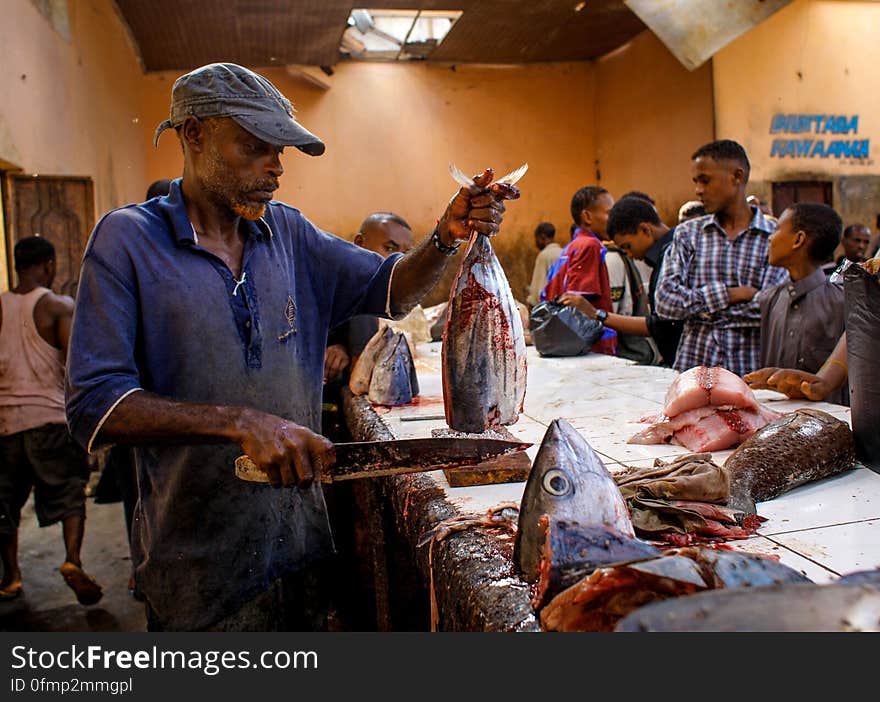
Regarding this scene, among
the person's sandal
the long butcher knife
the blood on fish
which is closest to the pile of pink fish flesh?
the blood on fish

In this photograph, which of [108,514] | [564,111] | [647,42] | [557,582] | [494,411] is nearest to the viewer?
[557,582]

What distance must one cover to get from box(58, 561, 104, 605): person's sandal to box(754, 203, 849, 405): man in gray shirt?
395 cm

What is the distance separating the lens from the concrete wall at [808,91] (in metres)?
9.15

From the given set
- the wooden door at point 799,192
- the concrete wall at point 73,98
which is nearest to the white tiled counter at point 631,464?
the concrete wall at point 73,98

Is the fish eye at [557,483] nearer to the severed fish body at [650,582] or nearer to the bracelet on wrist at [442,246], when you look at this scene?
the severed fish body at [650,582]

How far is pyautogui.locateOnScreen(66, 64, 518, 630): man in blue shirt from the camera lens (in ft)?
6.18

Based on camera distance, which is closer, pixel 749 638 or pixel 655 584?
pixel 749 638

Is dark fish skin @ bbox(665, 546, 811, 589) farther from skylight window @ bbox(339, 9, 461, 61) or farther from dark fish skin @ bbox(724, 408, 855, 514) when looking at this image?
skylight window @ bbox(339, 9, 461, 61)

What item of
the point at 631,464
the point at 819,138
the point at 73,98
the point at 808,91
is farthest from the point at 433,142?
the point at 631,464

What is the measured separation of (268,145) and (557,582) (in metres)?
1.44

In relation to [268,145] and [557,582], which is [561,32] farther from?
[557,582]

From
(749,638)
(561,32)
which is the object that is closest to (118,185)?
(561,32)

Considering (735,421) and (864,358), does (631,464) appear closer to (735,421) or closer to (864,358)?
(735,421)

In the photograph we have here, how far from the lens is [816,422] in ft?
6.82
